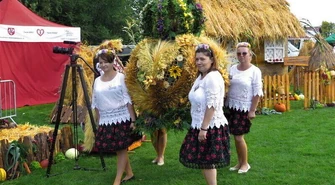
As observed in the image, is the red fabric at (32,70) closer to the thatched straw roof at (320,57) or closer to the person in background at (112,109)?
the thatched straw roof at (320,57)

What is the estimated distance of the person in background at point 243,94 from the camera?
525cm

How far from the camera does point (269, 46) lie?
14.7 m

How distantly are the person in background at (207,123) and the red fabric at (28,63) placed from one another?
31.1 ft

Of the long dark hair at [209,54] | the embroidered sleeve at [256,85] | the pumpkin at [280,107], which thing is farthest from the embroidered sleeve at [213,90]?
the pumpkin at [280,107]

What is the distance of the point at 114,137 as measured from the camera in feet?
16.0

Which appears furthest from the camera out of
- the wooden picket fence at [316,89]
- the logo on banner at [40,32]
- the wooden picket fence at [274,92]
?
the logo on banner at [40,32]

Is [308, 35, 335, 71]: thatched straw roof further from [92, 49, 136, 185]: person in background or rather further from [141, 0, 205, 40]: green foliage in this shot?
[92, 49, 136, 185]: person in background

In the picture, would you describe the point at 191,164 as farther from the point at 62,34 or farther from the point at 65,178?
the point at 62,34

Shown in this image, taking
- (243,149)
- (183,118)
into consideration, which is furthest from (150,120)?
(243,149)

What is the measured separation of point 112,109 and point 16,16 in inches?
355

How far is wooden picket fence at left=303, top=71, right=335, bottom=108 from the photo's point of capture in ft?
36.8

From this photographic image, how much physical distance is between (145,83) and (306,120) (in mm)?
5676

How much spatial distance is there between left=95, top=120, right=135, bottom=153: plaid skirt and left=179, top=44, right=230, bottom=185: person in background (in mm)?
834

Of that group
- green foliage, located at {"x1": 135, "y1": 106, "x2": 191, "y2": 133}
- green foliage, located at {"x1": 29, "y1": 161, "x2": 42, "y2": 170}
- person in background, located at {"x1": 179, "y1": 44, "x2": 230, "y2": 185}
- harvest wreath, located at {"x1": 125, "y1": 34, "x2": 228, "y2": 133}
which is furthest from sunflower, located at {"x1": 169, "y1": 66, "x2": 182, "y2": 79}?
green foliage, located at {"x1": 29, "y1": 161, "x2": 42, "y2": 170}
